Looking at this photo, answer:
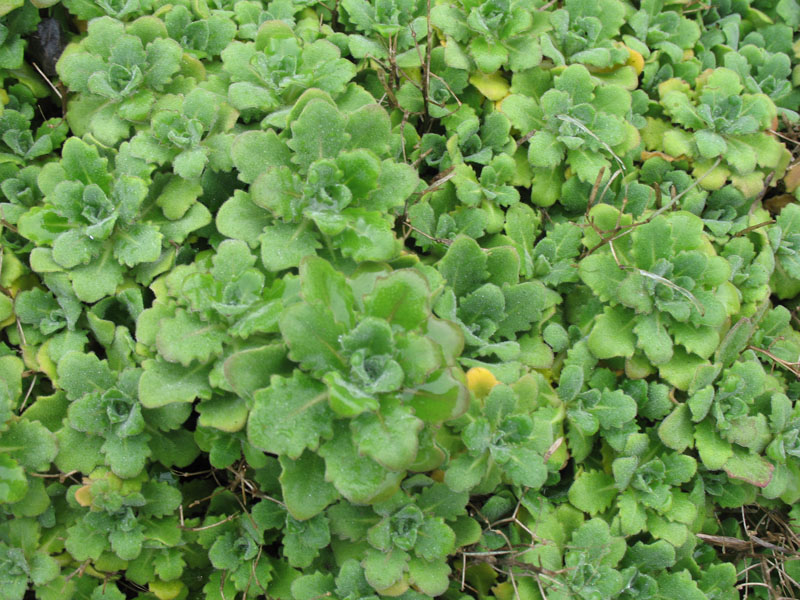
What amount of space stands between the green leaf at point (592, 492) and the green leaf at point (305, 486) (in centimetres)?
117

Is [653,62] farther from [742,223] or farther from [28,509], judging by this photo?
[28,509]

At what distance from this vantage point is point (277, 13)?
326 centimetres

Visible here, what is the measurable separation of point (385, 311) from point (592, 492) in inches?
54.6

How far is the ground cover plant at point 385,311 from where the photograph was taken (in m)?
2.30

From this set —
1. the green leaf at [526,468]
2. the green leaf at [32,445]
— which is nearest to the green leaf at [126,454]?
the green leaf at [32,445]

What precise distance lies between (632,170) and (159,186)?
2.48 m

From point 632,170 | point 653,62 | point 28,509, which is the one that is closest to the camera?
point 28,509

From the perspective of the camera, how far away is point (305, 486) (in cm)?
221

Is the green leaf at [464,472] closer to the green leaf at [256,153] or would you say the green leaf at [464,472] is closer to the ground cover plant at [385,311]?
the ground cover plant at [385,311]

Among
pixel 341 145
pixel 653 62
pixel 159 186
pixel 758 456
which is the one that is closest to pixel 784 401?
pixel 758 456

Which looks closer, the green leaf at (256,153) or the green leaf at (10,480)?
the green leaf at (10,480)

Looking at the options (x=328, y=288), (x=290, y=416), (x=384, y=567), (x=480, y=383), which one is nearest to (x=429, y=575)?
(x=384, y=567)

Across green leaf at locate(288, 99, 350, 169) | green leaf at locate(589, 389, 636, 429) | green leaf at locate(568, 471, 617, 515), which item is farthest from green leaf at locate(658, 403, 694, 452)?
green leaf at locate(288, 99, 350, 169)

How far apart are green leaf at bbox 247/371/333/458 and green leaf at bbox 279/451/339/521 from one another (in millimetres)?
163
